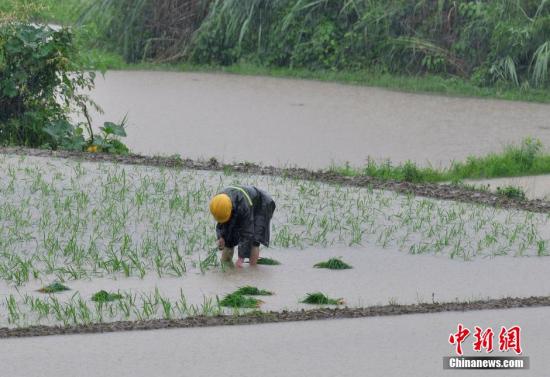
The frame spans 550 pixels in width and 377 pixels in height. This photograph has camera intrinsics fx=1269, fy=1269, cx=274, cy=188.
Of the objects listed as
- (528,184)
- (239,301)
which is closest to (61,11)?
(528,184)

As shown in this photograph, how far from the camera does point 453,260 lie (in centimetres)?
814

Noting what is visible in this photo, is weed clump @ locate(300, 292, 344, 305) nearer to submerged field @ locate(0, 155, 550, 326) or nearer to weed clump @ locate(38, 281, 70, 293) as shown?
submerged field @ locate(0, 155, 550, 326)

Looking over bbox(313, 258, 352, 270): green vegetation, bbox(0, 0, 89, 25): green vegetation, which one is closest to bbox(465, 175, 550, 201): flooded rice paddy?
bbox(313, 258, 352, 270): green vegetation

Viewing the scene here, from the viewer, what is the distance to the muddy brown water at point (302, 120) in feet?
41.0

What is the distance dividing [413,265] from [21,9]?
6.11 metres

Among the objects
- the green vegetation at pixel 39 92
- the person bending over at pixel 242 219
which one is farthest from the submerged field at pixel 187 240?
the green vegetation at pixel 39 92

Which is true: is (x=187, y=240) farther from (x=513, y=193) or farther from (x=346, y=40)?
(x=346, y=40)

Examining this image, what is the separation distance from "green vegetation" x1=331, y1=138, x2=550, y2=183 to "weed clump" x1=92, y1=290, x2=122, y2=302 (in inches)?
164

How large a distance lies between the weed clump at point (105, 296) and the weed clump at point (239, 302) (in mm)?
580

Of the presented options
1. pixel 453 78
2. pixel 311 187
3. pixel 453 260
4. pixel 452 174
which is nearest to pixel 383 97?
pixel 453 78

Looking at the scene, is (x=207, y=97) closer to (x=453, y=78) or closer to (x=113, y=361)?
(x=453, y=78)

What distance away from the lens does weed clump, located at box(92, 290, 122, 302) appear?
6927mm

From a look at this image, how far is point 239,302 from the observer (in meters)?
6.95

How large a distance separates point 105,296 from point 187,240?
1500 mm
